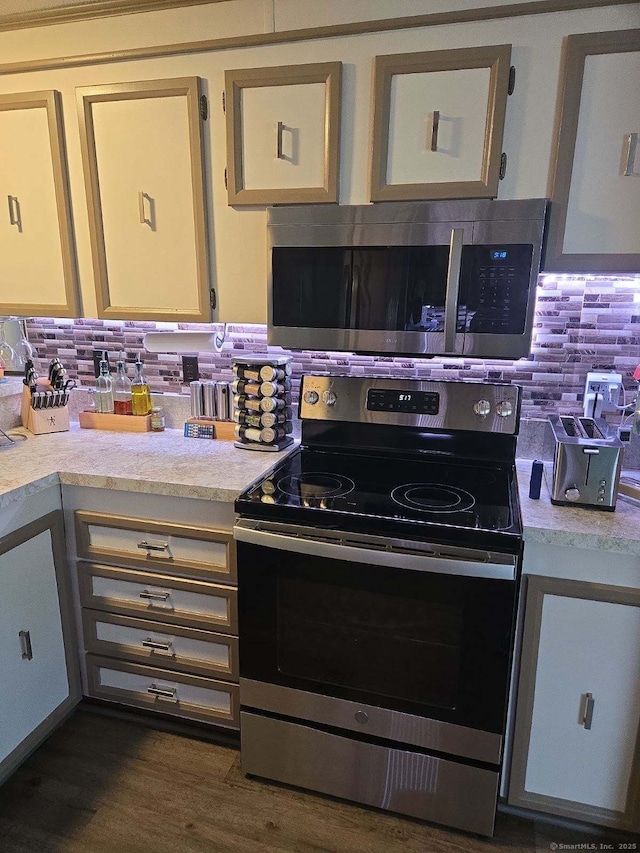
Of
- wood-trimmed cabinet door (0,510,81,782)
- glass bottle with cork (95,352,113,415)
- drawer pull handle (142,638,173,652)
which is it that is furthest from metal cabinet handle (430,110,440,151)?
drawer pull handle (142,638,173,652)

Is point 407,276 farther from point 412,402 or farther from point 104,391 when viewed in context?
point 104,391

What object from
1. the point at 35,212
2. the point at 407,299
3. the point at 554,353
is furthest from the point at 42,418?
the point at 554,353

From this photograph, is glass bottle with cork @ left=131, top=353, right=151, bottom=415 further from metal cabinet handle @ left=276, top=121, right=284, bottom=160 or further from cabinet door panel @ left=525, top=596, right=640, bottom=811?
cabinet door panel @ left=525, top=596, right=640, bottom=811

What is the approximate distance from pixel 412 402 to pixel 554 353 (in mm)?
501

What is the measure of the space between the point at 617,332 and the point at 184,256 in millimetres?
1407

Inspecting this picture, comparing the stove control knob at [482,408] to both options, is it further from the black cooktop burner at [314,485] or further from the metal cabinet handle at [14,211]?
the metal cabinet handle at [14,211]

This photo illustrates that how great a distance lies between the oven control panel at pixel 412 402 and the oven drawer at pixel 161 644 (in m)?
0.78

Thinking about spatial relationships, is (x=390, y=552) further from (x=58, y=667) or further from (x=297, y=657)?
(x=58, y=667)

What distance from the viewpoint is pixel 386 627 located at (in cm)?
141

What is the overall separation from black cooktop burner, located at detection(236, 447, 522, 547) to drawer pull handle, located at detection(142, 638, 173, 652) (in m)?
0.62

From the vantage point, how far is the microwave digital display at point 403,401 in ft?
5.75

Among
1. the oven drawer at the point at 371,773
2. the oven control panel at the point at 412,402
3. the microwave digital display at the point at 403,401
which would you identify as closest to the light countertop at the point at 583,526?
the oven control panel at the point at 412,402

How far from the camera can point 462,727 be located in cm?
139

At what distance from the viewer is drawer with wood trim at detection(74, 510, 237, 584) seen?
1623mm
